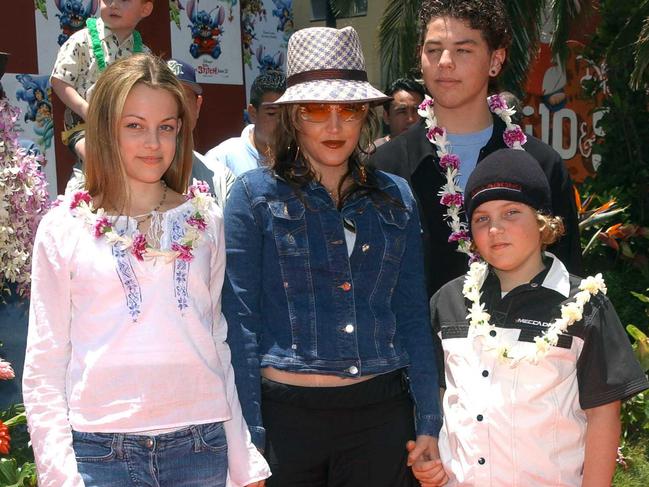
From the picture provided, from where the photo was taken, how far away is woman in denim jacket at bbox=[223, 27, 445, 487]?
2898 mm

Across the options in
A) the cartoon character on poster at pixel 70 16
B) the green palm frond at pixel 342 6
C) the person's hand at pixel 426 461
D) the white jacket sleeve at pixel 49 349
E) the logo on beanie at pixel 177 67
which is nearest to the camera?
the white jacket sleeve at pixel 49 349

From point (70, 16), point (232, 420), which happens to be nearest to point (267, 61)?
point (70, 16)

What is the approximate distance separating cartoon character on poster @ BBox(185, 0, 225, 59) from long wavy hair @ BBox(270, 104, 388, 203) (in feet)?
19.8

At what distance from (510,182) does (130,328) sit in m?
1.34

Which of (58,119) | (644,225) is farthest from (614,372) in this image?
(644,225)

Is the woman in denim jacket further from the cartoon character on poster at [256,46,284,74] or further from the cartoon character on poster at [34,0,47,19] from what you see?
the cartoon character on poster at [256,46,284,74]

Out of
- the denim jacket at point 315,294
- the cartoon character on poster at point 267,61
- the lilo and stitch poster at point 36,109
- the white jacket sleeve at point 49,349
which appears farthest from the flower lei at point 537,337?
the cartoon character on poster at point 267,61

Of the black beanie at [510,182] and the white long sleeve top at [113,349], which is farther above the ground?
the black beanie at [510,182]

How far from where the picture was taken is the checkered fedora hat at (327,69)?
3021mm

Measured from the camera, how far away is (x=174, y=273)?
110 inches

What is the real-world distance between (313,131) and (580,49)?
787 cm

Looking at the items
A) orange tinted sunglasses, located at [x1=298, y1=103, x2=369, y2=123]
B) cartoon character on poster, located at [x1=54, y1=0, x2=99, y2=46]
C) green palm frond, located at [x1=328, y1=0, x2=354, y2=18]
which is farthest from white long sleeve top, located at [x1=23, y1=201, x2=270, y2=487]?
green palm frond, located at [x1=328, y1=0, x2=354, y2=18]

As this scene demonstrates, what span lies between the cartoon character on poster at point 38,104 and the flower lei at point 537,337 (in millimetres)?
5286

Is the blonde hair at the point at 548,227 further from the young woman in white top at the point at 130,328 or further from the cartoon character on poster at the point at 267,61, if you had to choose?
the cartoon character on poster at the point at 267,61
